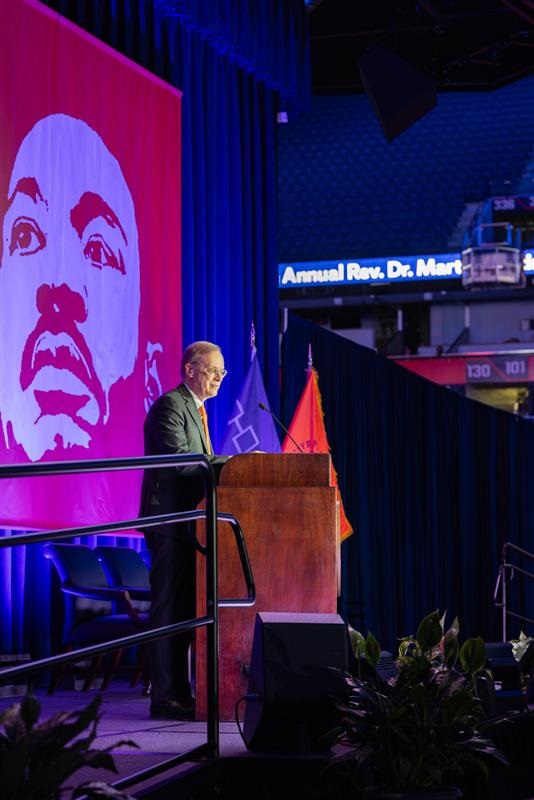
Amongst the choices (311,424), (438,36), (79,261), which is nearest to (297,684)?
(79,261)

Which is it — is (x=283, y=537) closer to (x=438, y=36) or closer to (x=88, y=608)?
(x=88, y=608)

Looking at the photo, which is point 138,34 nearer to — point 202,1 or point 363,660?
point 202,1

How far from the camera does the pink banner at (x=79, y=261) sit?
5.96 meters

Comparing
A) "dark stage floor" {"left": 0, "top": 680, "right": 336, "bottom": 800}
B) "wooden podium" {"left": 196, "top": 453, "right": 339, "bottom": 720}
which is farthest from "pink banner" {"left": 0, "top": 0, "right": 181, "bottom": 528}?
"dark stage floor" {"left": 0, "top": 680, "right": 336, "bottom": 800}

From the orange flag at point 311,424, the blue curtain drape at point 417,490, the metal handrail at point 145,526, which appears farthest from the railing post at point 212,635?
the blue curtain drape at point 417,490

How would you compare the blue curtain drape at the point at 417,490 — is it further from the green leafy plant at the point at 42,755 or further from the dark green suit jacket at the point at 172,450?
the green leafy plant at the point at 42,755

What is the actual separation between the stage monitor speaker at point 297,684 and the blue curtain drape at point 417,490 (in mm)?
5977

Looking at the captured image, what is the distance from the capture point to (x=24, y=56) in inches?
241

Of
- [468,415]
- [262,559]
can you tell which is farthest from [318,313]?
[262,559]

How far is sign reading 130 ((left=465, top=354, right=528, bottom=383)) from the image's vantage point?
17500 millimetres

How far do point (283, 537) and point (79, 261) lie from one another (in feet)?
9.33

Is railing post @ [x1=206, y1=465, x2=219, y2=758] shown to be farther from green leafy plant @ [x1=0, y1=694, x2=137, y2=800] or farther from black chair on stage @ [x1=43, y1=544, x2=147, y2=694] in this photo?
black chair on stage @ [x1=43, y1=544, x2=147, y2=694]

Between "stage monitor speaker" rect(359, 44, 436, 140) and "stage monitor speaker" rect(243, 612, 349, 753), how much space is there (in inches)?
233

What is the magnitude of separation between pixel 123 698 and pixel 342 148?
1839 cm
